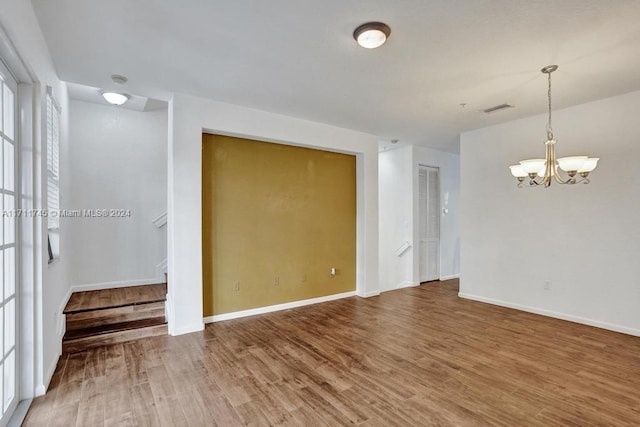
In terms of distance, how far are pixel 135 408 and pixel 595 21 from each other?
433 cm

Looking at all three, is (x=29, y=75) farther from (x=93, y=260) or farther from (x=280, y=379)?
(x=93, y=260)

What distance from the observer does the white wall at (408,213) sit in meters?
6.32

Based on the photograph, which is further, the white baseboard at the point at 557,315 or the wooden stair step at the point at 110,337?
A: the white baseboard at the point at 557,315

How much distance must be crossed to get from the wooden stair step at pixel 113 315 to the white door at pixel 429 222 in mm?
4923

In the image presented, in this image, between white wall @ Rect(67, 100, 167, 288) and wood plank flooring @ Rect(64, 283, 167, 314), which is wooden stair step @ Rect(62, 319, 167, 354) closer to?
wood plank flooring @ Rect(64, 283, 167, 314)

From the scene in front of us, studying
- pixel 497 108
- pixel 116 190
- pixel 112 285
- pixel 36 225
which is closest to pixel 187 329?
pixel 36 225

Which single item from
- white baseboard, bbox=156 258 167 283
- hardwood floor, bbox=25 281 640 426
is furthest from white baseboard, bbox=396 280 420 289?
white baseboard, bbox=156 258 167 283

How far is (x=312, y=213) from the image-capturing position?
5.00 meters

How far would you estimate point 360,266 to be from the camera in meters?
5.45

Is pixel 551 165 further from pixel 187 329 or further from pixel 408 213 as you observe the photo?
pixel 187 329

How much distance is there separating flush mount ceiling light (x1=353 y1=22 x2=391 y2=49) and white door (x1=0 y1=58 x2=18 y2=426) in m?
2.37

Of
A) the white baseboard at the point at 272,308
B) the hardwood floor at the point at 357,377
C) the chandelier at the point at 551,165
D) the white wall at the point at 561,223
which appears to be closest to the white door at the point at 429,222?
the white wall at the point at 561,223

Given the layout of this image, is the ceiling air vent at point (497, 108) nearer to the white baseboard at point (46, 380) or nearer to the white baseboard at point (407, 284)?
the white baseboard at point (407, 284)

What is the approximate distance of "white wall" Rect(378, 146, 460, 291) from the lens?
20.7 feet
